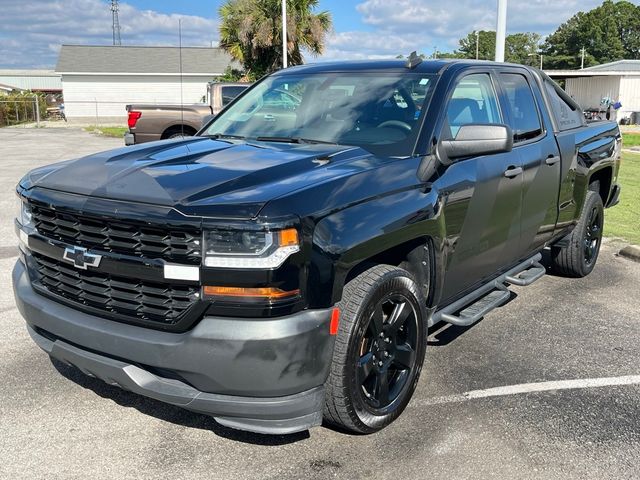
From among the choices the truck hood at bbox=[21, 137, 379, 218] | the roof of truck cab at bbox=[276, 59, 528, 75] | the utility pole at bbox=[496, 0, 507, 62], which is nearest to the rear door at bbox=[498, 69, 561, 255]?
the roof of truck cab at bbox=[276, 59, 528, 75]

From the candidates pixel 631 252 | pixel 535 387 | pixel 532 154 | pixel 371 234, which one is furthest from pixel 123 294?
pixel 631 252

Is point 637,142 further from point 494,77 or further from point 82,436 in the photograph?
point 82,436

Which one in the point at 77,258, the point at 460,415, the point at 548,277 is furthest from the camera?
the point at 548,277

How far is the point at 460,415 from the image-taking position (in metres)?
3.52

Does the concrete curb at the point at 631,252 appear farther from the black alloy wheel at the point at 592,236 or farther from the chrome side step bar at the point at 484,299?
the chrome side step bar at the point at 484,299

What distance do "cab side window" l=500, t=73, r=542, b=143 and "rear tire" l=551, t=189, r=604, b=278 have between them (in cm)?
132

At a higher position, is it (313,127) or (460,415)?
(313,127)

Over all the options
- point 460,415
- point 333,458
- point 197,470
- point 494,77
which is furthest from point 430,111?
point 197,470

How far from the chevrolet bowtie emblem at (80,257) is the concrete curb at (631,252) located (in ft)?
19.5

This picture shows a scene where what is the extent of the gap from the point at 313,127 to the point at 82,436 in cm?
220

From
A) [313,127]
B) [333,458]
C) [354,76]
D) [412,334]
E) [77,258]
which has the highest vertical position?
[354,76]

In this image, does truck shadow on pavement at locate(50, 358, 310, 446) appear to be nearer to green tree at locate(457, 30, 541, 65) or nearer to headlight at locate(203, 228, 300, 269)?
headlight at locate(203, 228, 300, 269)

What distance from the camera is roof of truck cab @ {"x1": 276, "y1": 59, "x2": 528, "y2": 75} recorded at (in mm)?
4098

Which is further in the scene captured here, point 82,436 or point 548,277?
point 548,277
